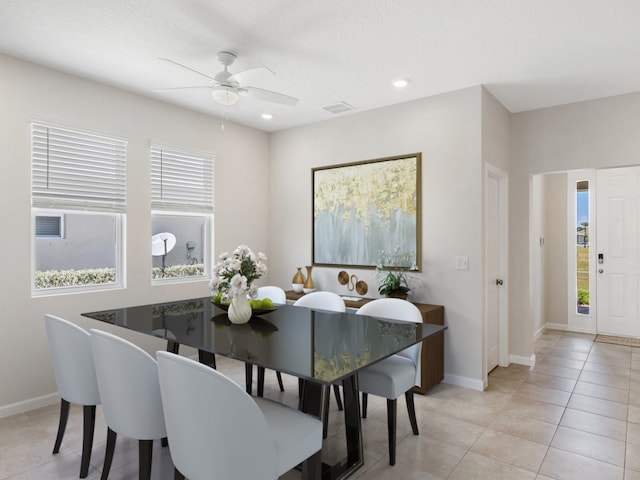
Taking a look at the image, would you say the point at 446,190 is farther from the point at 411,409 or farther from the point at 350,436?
the point at 350,436

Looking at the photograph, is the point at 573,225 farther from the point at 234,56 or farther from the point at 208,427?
the point at 208,427

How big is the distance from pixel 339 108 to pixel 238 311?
2.65 metres

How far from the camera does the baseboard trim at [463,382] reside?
3570 millimetres

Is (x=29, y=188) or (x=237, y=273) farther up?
(x=29, y=188)

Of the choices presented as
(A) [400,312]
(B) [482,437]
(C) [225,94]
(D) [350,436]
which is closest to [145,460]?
(D) [350,436]

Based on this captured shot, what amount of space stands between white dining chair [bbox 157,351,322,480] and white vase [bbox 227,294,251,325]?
0.90 meters

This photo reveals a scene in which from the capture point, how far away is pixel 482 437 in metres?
2.70

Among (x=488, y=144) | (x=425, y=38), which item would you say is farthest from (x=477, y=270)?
(x=425, y=38)

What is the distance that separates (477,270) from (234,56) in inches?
106

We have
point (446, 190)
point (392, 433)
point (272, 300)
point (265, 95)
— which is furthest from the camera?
point (446, 190)

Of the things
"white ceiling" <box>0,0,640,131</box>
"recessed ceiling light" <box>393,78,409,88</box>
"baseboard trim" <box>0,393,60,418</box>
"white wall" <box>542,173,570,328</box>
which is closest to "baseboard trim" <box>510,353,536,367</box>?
"white wall" <box>542,173,570,328</box>

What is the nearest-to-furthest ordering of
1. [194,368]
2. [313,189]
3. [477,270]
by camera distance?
[194,368]
[477,270]
[313,189]

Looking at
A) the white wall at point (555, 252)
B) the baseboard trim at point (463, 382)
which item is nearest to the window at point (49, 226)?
the baseboard trim at point (463, 382)

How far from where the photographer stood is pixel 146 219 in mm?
A: 3908
